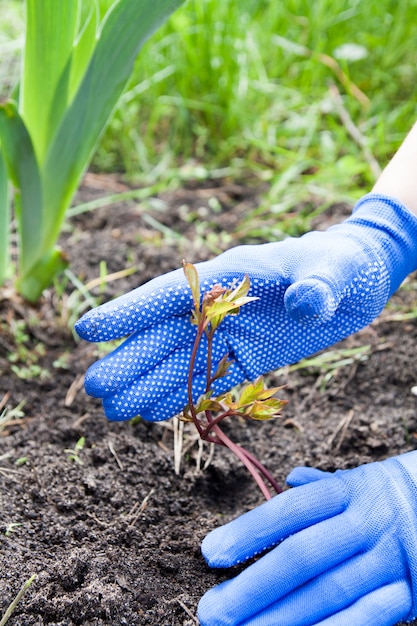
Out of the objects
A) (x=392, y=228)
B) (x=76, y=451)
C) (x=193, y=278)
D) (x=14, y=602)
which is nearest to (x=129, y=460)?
(x=76, y=451)

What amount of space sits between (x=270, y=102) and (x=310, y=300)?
1623 millimetres

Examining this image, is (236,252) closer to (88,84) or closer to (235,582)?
(88,84)

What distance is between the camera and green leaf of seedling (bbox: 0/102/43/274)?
138cm

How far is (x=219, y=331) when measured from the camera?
4.42 feet

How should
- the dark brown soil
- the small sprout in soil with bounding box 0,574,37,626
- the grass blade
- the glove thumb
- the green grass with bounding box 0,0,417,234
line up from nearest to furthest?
the small sprout in soil with bounding box 0,574,37,626, the dark brown soil, the glove thumb, the grass blade, the green grass with bounding box 0,0,417,234

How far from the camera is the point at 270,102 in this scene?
2.53 m

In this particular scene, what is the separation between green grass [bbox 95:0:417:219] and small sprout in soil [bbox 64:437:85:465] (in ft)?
3.41

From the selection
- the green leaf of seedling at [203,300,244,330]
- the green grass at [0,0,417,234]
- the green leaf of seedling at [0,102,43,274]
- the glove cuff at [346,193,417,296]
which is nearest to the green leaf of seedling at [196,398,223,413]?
the green leaf of seedling at [203,300,244,330]

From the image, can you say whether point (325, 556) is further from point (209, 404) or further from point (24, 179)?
point (24, 179)

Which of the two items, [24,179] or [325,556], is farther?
[24,179]

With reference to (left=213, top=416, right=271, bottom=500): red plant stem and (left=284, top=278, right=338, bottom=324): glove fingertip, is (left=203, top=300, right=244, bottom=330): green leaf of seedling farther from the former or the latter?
(left=213, top=416, right=271, bottom=500): red plant stem

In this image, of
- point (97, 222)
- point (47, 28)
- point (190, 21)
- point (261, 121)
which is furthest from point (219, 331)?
point (190, 21)

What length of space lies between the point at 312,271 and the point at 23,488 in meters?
0.68

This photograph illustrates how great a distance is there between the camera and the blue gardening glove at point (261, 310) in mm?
1212
